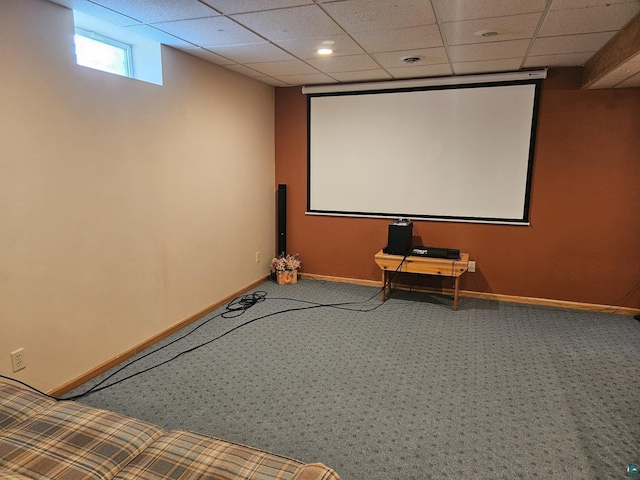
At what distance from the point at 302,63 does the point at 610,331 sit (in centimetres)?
369

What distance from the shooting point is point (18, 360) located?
2.33 meters

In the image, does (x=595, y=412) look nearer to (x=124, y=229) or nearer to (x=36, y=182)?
(x=124, y=229)

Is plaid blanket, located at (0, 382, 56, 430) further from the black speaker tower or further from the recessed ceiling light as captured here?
the black speaker tower

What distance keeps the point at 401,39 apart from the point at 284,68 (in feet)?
4.52

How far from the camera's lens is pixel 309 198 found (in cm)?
509

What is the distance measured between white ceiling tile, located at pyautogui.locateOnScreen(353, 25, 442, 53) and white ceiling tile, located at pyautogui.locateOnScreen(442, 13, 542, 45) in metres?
0.10

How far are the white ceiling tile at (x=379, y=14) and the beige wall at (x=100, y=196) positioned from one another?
159 centimetres

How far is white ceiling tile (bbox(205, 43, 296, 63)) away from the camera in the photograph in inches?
127

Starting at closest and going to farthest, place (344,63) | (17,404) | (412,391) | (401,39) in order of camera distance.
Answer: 1. (17,404)
2. (412,391)
3. (401,39)
4. (344,63)

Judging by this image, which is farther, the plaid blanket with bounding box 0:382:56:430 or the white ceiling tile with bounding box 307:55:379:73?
the white ceiling tile with bounding box 307:55:379:73

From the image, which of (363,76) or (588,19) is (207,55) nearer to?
(363,76)

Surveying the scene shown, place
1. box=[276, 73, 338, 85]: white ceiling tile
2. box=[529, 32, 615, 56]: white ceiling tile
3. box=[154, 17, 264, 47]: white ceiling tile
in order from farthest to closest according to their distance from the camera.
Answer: box=[276, 73, 338, 85]: white ceiling tile
box=[529, 32, 615, 56]: white ceiling tile
box=[154, 17, 264, 47]: white ceiling tile

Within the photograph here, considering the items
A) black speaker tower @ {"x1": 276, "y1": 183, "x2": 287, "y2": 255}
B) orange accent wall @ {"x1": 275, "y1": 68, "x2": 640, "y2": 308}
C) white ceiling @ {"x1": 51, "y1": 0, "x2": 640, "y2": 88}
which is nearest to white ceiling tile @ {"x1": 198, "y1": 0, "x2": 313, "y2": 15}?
white ceiling @ {"x1": 51, "y1": 0, "x2": 640, "y2": 88}

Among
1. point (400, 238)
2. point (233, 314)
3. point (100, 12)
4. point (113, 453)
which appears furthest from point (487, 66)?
point (113, 453)
